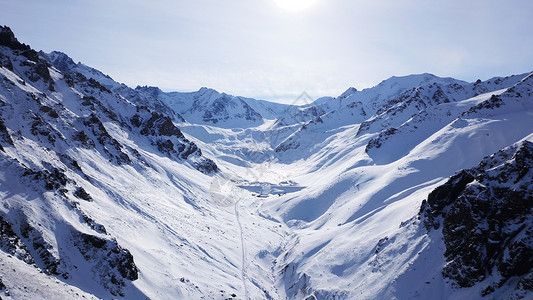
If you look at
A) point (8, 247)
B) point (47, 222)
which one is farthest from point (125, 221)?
point (8, 247)

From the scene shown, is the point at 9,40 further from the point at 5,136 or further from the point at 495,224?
the point at 495,224

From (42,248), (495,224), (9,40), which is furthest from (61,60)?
(495,224)

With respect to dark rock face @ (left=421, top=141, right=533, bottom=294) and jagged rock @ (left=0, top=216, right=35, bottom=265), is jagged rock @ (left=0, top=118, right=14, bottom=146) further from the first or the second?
dark rock face @ (left=421, top=141, right=533, bottom=294)

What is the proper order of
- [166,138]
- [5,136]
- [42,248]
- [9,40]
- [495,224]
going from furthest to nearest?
[166,138]
[9,40]
[5,136]
[42,248]
[495,224]

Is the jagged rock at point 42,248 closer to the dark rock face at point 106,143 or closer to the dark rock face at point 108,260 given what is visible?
the dark rock face at point 108,260

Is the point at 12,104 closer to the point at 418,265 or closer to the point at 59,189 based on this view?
the point at 59,189

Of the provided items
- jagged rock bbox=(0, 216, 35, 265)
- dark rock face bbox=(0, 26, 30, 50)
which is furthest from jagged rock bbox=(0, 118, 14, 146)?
dark rock face bbox=(0, 26, 30, 50)
